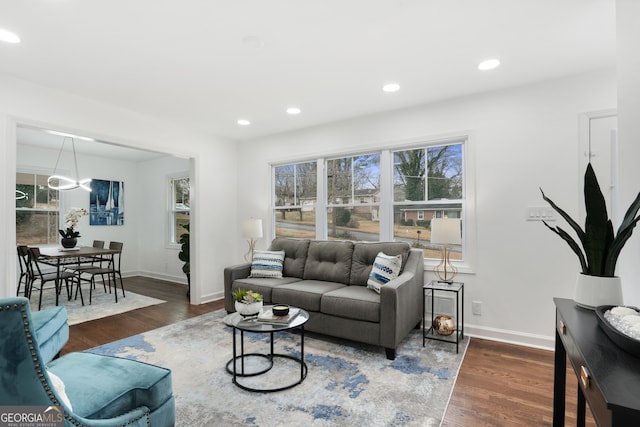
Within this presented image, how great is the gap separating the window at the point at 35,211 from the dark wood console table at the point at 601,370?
24.7ft

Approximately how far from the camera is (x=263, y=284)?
362 centimetres

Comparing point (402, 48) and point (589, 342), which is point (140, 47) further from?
point (589, 342)

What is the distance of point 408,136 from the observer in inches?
147

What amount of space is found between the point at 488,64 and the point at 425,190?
55.3 inches

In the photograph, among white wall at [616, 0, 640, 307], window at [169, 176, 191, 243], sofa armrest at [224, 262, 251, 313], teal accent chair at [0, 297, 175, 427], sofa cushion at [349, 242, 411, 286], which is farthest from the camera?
window at [169, 176, 191, 243]

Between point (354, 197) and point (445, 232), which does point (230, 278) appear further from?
point (445, 232)

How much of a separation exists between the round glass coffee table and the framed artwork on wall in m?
5.48

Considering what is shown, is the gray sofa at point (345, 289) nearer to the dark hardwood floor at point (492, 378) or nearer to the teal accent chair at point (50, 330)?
the dark hardwood floor at point (492, 378)

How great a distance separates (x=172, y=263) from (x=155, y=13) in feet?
17.2

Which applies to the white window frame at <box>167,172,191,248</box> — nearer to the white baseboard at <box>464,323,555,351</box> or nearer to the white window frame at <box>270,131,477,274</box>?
the white window frame at <box>270,131,477,274</box>

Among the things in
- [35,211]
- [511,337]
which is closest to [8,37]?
[35,211]

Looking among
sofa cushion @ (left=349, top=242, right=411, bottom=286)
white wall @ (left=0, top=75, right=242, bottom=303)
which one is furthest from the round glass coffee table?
white wall @ (left=0, top=75, right=242, bottom=303)

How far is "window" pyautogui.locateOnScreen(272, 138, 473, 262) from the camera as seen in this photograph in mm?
3592

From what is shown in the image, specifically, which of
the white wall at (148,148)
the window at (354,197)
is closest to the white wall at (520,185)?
the window at (354,197)
